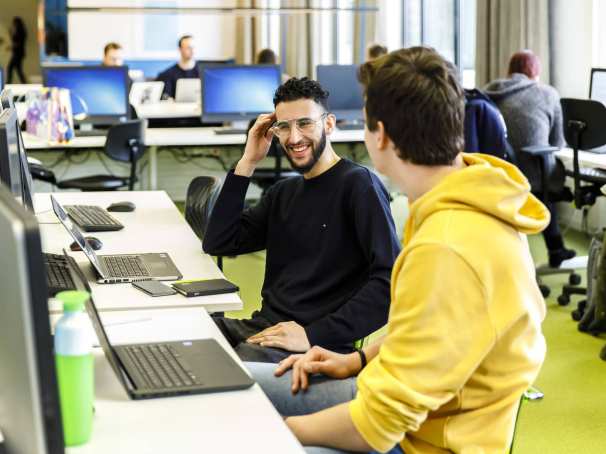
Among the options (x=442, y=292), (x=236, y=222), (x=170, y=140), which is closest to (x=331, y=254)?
(x=236, y=222)

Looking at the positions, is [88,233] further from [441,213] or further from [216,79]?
[216,79]

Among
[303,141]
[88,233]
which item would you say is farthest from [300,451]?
[88,233]

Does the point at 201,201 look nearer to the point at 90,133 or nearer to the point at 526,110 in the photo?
the point at 526,110

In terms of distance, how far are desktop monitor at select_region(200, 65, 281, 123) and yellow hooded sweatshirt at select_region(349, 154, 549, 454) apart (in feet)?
16.6

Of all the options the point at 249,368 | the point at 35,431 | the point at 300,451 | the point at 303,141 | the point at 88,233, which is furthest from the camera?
A: the point at 88,233

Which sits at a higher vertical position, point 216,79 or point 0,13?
point 0,13

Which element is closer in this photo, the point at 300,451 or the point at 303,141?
the point at 300,451

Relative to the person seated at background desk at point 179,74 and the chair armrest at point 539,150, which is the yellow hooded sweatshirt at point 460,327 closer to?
the chair armrest at point 539,150

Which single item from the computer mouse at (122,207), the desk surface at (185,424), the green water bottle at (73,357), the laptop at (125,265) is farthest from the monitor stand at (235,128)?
the green water bottle at (73,357)

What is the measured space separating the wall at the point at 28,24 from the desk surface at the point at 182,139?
9.06 meters

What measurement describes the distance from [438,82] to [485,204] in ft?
0.67

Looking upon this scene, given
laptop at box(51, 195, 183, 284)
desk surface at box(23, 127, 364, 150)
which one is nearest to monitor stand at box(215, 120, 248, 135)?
desk surface at box(23, 127, 364, 150)

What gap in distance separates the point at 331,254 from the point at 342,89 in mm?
4509

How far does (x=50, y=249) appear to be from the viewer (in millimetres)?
2979
